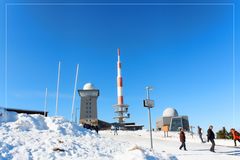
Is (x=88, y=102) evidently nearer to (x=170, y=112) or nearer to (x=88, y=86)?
(x=88, y=86)

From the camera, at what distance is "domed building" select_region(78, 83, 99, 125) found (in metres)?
95.4

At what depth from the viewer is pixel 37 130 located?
16156 mm

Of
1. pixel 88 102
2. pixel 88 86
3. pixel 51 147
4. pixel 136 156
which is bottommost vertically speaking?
pixel 136 156

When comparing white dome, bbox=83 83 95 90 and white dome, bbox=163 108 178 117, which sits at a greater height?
white dome, bbox=83 83 95 90

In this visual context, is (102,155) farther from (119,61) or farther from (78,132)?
(119,61)

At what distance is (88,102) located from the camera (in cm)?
9750

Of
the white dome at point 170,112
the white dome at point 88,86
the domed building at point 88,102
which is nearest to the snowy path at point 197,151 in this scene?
the white dome at point 170,112

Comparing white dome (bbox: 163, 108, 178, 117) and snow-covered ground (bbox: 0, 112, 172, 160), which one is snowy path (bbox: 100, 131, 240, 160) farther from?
white dome (bbox: 163, 108, 178, 117)

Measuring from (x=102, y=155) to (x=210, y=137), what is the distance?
8.75 m

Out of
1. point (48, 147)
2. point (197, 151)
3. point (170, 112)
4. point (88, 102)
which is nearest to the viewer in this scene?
point (48, 147)

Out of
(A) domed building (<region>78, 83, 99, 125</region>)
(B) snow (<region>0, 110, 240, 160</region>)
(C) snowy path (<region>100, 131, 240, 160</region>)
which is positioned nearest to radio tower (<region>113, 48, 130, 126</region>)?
(A) domed building (<region>78, 83, 99, 125</region>)

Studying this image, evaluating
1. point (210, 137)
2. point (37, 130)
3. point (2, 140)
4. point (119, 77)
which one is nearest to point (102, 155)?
point (2, 140)

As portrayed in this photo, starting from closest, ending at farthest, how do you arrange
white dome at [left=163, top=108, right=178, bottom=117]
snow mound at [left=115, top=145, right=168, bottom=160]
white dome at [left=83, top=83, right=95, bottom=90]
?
snow mound at [left=115, top=145, right=168, bottom=160] < white dome at [left=163, top=108, right=178, bottom=117] < white dome at [left=83, top=83, right=95, bottom=90]

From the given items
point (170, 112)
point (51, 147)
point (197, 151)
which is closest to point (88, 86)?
point (170, 112)
